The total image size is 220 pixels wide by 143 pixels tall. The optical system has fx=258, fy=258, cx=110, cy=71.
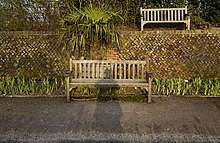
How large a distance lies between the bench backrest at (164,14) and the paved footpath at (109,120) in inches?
153

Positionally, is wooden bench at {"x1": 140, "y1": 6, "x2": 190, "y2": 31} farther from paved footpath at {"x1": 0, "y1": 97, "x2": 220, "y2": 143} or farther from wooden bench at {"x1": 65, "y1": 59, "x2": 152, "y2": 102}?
paved footpath at {"x1": 0, "y1": 97, "x2": 220, "y2": 143}

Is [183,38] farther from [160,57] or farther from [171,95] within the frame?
[171,95]

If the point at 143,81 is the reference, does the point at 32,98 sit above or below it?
below

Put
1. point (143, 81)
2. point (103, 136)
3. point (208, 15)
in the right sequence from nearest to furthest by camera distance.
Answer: point (103, 136) → point (143, 81) → point (208, 15)

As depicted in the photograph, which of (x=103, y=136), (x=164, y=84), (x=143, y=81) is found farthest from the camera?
(x=164, y=84)

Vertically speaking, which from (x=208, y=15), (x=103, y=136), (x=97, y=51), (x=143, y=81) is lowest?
(x=103, y=136)

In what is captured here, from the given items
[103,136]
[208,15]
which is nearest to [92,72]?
[103,136]

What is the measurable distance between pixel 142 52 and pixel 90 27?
207cm

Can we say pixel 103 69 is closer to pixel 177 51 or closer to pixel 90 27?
pixel 90 27

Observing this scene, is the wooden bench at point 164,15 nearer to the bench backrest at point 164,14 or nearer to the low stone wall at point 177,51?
the bench backrest at point 164,14

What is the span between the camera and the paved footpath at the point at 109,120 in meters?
3.76

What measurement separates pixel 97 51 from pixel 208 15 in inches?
214

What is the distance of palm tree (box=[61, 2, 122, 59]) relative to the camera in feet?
21.7

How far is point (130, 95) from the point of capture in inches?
243
